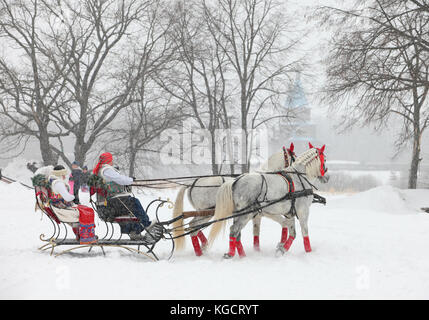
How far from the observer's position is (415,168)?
14.8 metres

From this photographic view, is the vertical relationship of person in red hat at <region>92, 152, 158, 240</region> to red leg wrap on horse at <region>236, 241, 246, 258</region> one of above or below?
above

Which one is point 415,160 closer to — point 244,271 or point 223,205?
point 223,205

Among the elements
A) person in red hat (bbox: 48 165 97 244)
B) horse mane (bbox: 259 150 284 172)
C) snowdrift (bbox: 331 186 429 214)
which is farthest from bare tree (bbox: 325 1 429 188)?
person in red hat (bbox: 48 165 97 244)

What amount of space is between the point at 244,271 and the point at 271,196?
1.40m

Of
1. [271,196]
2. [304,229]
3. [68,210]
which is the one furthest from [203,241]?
[68,210]

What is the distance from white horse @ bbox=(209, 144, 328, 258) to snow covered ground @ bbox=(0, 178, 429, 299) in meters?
0.46

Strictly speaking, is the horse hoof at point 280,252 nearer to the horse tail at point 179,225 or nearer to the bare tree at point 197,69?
the horse tail at point 179,225

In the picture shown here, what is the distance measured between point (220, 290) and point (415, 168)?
42.7ft

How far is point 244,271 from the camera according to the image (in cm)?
524

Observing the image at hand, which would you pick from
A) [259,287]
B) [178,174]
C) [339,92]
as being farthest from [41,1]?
[178,174]

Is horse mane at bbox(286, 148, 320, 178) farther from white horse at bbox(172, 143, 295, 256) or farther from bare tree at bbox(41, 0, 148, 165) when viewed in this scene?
bare tree at bbox(41, 0, 148, 165)

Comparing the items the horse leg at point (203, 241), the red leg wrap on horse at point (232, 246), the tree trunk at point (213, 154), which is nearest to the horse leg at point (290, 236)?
the red leg wrap on horse at point (232, 246)

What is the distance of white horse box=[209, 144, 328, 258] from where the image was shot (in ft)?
19.5
